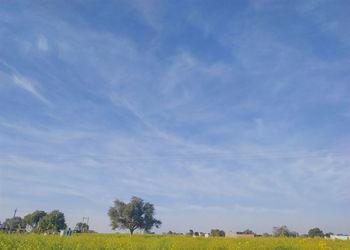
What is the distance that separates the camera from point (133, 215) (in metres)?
54.6

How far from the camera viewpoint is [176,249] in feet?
35.3

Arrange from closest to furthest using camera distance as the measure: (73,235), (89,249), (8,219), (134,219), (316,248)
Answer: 1. (89,249)
2. (8,219)
3. (316,248)
4. (73,235)
5. (134,219)

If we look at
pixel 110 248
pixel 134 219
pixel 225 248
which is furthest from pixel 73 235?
pixel 134 219

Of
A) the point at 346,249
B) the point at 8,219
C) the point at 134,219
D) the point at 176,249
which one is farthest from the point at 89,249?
the point at 134,219

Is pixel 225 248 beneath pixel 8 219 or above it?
beneath

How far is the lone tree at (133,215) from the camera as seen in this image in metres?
54.2

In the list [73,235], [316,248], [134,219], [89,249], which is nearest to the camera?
[89,249]

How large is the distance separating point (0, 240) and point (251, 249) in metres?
12.6

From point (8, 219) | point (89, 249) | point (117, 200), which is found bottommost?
point (89, 249)

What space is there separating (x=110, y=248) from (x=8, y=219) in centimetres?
584

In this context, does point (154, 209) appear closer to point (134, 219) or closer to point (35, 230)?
point (134, 219)

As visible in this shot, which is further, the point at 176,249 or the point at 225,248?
the point at 225,248

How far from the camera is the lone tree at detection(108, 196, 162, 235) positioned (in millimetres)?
54188

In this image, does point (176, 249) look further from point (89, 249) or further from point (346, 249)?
point (346, 249)
